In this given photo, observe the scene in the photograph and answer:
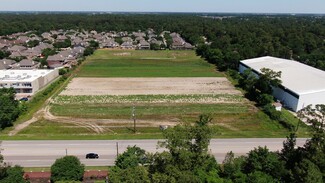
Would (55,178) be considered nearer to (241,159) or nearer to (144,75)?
(241,159)

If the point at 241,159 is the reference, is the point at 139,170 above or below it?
above

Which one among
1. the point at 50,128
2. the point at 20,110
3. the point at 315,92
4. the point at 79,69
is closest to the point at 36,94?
the point at 20,110

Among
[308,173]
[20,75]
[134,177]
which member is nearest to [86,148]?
[134,177]

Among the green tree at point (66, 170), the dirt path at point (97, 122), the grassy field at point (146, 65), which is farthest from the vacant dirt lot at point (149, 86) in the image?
the green tree at point (66, 170)

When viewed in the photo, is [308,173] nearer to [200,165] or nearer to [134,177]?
[200,165]

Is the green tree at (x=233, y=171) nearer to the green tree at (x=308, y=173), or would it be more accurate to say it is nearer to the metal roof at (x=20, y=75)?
the green tree at (x=308, y=173)

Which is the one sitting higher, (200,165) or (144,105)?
(200,165)

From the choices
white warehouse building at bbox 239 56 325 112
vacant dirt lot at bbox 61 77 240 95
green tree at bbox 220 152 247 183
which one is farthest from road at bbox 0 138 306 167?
vacant dirt lot at bbox 61 77 240 95
